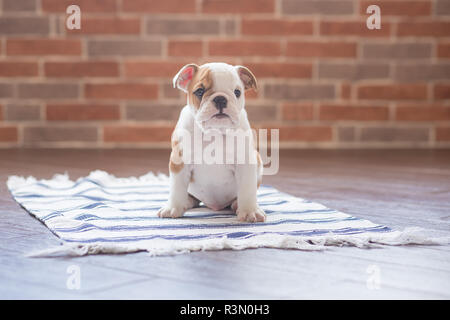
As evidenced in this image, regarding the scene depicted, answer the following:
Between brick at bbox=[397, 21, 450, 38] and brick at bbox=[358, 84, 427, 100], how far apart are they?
314 millimetres

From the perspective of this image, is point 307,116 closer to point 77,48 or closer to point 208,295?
point 77,48

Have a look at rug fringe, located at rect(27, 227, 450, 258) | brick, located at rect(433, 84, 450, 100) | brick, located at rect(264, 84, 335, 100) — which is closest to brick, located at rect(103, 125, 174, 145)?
brick, located at rect(264, 84, 335, 100)

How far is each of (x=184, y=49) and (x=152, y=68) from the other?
0.22 meters

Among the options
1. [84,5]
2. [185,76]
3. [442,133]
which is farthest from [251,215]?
[442,133]

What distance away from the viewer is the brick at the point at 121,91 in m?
4.11

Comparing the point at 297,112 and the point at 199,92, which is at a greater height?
the point at 199,92

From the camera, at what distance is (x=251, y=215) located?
5.97 feet

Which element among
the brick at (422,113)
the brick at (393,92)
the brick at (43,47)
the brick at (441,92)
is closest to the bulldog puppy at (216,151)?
the brick at (43,47)

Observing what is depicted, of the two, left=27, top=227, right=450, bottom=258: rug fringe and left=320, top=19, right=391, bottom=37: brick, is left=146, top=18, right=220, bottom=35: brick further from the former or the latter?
left=27, top=227, right=450, bottom=258: rug fringe

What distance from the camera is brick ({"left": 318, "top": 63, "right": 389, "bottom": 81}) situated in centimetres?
422

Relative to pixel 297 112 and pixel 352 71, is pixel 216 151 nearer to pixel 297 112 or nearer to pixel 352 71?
pixel 297 112
